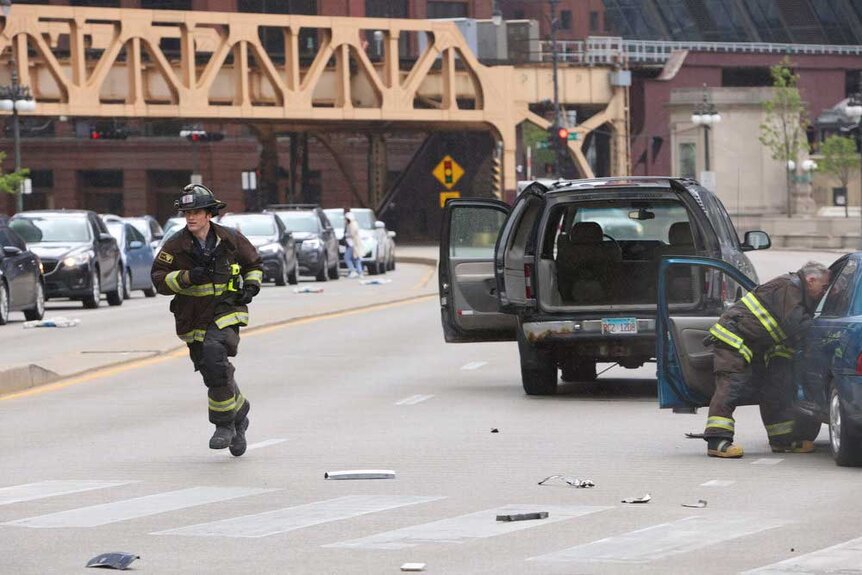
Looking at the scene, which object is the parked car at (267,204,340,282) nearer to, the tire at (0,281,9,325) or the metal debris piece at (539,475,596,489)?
the tire at (0,281,9,325)

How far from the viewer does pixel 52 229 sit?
3697 centimetres

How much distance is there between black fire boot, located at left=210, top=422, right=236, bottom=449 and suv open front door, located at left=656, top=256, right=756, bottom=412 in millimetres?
2875

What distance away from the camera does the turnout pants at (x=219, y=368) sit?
1306 cm

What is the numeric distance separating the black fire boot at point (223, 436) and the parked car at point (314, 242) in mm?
36049

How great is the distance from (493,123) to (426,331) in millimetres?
50420

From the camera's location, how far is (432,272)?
56.0 metres

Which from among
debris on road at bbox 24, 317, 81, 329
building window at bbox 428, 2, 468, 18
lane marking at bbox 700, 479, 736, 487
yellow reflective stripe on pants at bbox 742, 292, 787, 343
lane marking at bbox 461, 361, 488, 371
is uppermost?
building window at bbox 428, 2, 468, 18

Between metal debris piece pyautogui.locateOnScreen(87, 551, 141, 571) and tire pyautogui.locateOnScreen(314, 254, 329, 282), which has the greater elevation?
metal debris piece pyautogui.locateOnScreen(87, 551, 141, 571)

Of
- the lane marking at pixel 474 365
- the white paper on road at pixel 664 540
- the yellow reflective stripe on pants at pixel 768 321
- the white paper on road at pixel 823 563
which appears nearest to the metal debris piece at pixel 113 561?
the white paper on road at pixel 664 540

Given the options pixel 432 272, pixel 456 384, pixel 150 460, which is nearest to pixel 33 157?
pixel 432 272

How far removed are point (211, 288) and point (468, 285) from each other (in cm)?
627

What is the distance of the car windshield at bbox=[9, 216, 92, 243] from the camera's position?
120ft

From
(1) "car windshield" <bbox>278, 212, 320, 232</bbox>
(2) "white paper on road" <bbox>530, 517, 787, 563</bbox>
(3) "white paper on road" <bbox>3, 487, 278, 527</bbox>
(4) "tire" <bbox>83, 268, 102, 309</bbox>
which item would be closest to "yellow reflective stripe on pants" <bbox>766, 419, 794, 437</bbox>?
(2) "white paper on road" <bbox>530, 517, 787, 563</bbox>

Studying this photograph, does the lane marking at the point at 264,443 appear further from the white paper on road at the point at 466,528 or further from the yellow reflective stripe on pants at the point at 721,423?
the white paper on road at the point at 466,528
